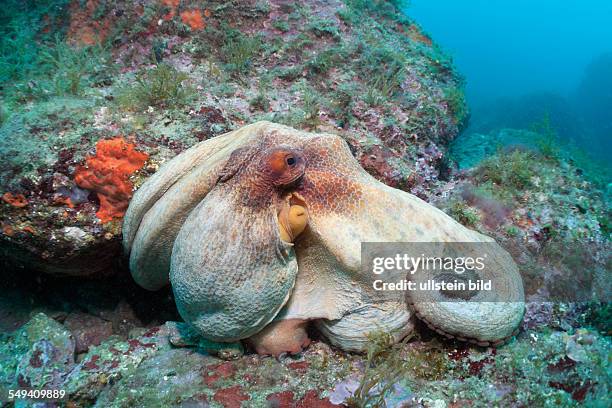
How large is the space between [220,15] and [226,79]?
149cm

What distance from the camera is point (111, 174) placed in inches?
142

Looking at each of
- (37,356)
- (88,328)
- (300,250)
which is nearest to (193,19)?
(300,250)

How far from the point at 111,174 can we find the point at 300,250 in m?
2.08

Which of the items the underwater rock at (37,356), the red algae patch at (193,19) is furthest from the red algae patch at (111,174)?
the red algae patch at (193,19)

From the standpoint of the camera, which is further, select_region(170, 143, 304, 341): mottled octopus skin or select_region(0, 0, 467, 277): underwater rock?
select_region(0, 0, 467, 277): underwater rock

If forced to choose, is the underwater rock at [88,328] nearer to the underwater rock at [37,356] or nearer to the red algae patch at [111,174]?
the underwater rock at [37,356]

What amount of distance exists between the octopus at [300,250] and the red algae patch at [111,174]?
2.58ft

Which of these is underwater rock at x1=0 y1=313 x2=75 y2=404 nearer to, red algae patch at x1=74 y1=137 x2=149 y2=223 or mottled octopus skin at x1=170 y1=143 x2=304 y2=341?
red algae patch at x1=74 y1=137 x2=149 y2=223

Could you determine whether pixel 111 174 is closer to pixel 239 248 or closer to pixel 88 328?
→ pixel 239 248

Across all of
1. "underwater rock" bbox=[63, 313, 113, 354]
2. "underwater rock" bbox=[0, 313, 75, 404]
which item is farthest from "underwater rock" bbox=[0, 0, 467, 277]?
"underwater rock" bbox=[63, 313, 113, 354]

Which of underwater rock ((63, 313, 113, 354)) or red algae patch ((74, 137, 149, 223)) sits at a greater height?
red algae patch ((74, 137, 149, 223))

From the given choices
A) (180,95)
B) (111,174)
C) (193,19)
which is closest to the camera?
(111,174)

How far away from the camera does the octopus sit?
8.42 feet

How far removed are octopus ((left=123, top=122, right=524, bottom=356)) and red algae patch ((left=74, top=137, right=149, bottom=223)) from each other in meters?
0.79
